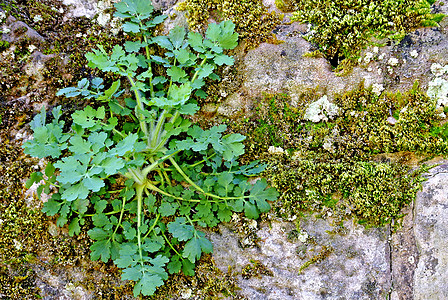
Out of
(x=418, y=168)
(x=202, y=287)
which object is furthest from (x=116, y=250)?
(x=418, y=168)

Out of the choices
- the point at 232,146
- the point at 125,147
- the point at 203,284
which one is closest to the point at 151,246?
the point at 203,284

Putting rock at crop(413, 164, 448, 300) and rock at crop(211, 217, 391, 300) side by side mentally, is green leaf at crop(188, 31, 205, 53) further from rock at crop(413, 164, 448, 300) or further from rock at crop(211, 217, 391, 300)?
rock at crop(413, 164, 448, 300)

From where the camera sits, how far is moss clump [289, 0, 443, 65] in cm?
250

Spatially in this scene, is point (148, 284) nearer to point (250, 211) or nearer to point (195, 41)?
point (250, 211)

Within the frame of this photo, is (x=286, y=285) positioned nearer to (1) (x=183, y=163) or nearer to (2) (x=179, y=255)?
(2) (x=179, y=255)

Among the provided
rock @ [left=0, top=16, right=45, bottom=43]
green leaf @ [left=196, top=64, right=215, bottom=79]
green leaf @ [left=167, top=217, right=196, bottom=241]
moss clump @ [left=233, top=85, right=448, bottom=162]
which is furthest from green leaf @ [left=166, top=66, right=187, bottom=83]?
rock @ [left=0, top=16, right=45, bottom=43]

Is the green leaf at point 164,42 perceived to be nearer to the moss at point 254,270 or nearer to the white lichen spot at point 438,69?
the moss at point 254,270

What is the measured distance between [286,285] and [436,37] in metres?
2.15

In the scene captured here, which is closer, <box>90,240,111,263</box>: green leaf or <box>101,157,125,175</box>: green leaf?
<box>101,157,125,175</box>: green leaf

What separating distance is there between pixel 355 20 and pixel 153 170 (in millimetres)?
2040

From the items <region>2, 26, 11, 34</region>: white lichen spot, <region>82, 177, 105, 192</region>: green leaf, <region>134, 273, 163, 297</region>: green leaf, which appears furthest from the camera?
<region>2, 26, 11, 34</region>: white lichen spot

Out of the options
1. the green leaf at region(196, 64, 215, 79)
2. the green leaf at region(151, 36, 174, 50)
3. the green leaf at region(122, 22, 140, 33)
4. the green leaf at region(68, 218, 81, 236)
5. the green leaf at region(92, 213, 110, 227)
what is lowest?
the green leaf at region(68, 218, 81, 236)

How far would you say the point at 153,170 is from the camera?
281 cm

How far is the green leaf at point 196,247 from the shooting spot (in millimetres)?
2348
